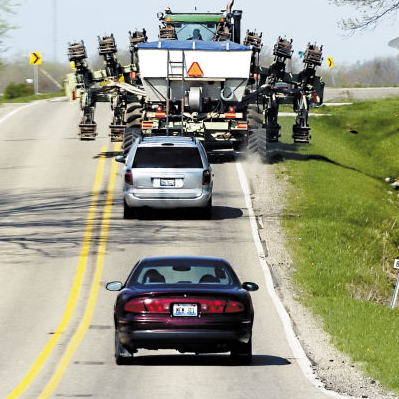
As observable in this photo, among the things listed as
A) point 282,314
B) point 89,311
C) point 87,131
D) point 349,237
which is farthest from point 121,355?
point 87,131

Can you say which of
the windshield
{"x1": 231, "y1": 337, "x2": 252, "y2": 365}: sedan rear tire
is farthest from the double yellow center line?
the windshield

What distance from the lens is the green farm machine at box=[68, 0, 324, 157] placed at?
33.4 m

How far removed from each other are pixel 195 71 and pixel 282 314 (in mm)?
14807

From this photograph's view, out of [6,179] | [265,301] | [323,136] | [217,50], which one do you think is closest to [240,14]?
[217,50]

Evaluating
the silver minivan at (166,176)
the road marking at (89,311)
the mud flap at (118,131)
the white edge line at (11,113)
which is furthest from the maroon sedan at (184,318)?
the white edge line at (11,113)

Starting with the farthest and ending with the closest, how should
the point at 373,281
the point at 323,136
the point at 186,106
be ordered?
the point at 323,136 < the point at 186,106 < the point at 373,281

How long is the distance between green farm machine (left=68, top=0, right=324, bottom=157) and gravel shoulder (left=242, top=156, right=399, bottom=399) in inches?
71.5

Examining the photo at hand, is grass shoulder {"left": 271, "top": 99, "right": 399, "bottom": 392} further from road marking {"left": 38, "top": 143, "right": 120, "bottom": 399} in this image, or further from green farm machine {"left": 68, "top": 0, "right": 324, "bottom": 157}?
road marking {"left": 38, "top": 143, "right": 120, "bottom": 399}

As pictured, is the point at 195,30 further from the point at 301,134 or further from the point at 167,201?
the point at 167,201

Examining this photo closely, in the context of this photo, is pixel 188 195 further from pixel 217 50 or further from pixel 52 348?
pixel 52 348

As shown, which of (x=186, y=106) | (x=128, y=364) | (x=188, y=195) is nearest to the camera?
(x=128, y=364)

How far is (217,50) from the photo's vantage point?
3322 cm

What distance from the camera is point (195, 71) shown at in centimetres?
3338

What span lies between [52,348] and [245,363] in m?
3.22
